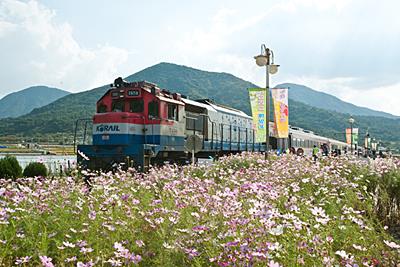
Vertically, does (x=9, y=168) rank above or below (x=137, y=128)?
below

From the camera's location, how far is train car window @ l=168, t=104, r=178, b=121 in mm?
16812

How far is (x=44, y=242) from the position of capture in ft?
13.0

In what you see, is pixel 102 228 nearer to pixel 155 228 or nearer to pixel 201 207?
pixel 155 228

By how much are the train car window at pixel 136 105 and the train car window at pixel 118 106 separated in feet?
1.23

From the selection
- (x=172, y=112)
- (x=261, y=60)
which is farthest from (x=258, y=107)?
(x=172, y=112)

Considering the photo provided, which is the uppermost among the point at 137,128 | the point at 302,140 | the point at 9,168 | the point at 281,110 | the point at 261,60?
the point at 261,60

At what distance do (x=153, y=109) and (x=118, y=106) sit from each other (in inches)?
65.2

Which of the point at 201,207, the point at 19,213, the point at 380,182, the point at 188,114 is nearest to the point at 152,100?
the point at 188,114

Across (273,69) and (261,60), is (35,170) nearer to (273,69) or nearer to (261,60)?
(261,60)

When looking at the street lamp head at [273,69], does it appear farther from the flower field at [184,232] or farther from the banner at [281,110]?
the flower field at [184,232]

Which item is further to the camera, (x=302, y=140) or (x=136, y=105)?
(x=302, y=140)

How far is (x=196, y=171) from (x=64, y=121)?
143339mm

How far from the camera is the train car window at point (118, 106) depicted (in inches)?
658

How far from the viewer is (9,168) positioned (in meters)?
14.9
